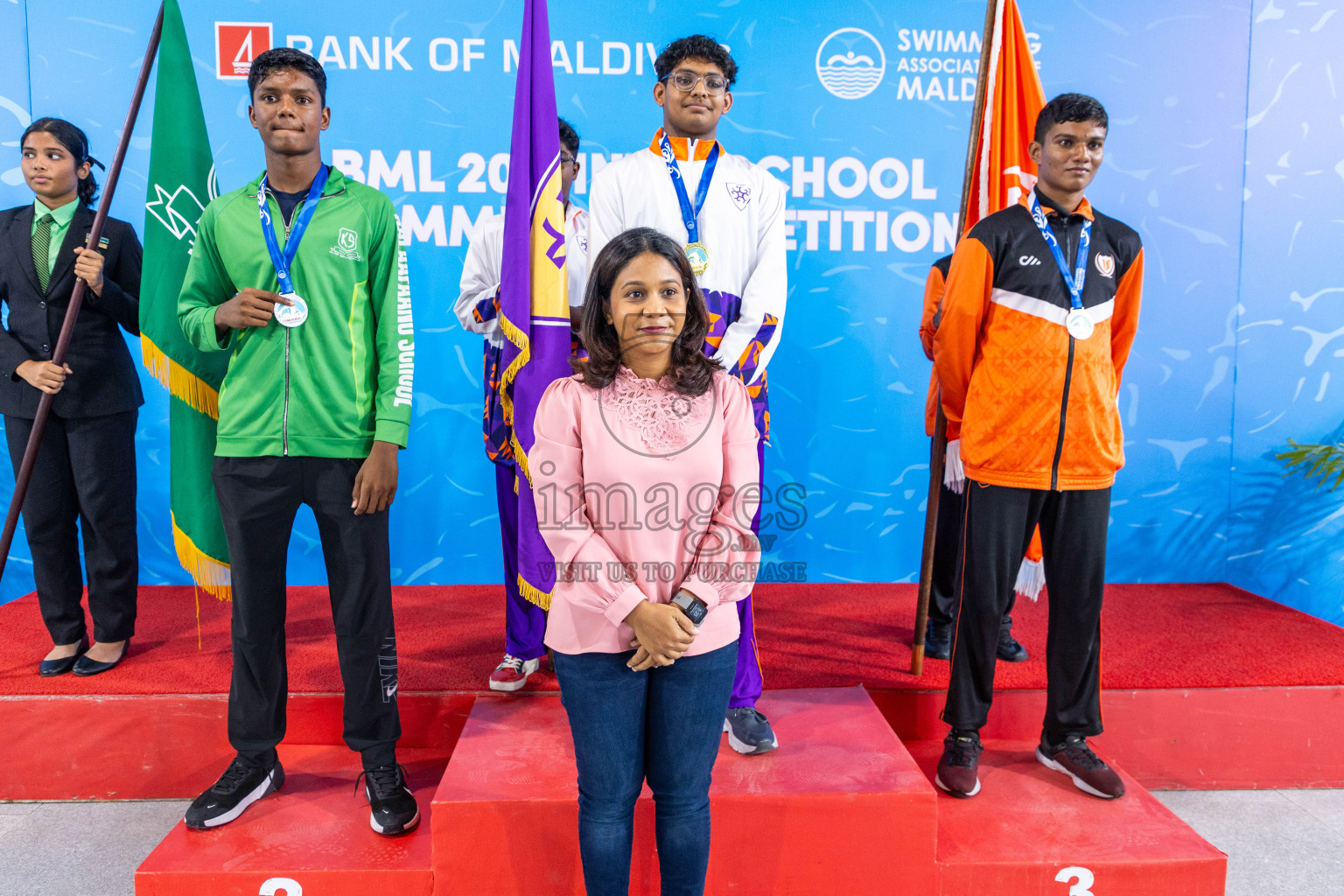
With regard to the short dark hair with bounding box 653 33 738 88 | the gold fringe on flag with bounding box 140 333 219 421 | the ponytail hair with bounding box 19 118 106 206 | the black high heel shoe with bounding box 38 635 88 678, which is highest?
the short dark hair with bounding box 653 33 738 88

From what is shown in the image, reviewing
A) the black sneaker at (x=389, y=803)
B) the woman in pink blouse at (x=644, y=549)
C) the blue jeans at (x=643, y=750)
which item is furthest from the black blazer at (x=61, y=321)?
the blue jeans at (x=643, y=750)

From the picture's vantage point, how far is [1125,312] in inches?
89.4

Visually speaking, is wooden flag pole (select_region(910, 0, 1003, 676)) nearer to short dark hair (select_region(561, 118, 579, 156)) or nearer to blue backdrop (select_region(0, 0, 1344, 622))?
blue backdrop (select_region(0, 0, 1344, 622))

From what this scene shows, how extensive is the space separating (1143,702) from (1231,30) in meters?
2.93

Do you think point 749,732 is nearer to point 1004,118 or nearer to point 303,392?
point 303,392

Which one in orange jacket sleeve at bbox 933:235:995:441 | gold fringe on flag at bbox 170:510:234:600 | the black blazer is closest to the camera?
orange jacket sleeve at bbox 933:235:995:441

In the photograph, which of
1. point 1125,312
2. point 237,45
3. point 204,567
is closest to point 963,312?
point 1125,312

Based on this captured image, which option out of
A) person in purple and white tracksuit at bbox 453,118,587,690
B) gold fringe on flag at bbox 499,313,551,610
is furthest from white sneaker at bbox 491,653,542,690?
gold fringe on flag at bbox 499,313,551,610

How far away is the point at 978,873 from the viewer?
2.01m

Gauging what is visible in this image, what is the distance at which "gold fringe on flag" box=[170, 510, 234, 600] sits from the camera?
2.34 m

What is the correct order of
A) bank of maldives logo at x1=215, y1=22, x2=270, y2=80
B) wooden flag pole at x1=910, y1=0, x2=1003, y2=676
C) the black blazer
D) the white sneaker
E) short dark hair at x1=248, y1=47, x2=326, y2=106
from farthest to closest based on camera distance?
bank of maldives logo at x1=215, y1=22, x2=270, y2=80 → the black blazer → wooden flag pole at x1=910, y1=0, x2=1003, y2=676 → the white sneaker → short dark hair at x1=248, y1=47, x2=326, y2=106

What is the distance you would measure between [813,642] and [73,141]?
3018 mm

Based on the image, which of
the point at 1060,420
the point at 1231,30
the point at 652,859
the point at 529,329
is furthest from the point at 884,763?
the point at 1231,30

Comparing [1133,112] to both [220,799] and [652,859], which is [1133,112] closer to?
[652,859]
